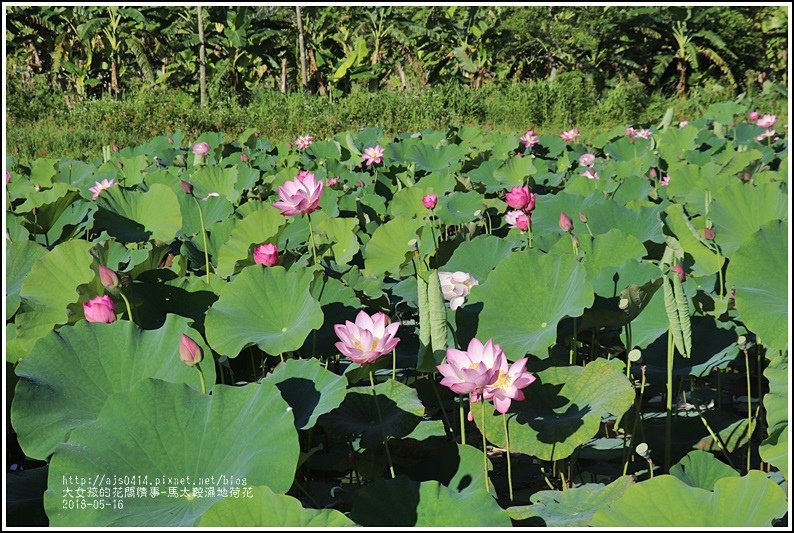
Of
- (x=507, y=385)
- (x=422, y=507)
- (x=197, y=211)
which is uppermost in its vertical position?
(x=507, y=385)

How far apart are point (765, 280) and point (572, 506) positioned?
69 cm

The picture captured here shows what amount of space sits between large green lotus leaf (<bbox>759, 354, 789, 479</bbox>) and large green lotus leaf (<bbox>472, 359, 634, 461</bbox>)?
23 centimetres

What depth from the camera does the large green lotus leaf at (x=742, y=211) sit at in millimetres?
2096

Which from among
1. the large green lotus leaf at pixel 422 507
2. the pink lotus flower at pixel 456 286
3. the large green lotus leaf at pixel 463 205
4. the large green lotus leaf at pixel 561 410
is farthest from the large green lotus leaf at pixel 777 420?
the large green lotus leaf at pixel 463 205

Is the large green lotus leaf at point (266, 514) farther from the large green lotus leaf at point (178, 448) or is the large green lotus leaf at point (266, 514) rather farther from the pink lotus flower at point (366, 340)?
the pink lotus flower at point (366, 340)

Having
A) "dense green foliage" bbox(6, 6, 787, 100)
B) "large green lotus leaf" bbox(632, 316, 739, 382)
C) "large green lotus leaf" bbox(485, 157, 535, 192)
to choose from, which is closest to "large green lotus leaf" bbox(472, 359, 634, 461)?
"large green lotus leaf" bbox(632, 316, 739, 382)

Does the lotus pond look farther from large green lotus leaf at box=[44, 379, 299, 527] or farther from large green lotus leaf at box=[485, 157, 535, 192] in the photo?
large green lotus leaf at box=[485, 157, 535, 192]

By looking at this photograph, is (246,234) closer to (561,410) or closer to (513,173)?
(561,410)

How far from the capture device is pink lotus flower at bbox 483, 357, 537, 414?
116 centimetres

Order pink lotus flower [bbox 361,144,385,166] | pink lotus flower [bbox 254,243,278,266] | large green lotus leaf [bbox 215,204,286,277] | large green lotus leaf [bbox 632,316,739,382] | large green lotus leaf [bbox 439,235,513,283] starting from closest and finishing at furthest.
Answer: large green lotus leaf [bbox 632,316,739,382] < pink lotus flower [bbox 254,243,278,266] < large green lotus leaf [bbox 439,235,513,283] < large green lotus leaf [bbox 215,204,286,277] < pink lotus flower [bbox 361,144,385,166]

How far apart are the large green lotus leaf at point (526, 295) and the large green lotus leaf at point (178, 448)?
1.79 ft

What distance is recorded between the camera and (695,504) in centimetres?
100

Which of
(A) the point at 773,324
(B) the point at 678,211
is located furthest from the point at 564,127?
(A) the point at 773,324

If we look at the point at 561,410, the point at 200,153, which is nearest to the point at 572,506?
the point at 561,410
